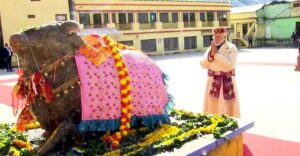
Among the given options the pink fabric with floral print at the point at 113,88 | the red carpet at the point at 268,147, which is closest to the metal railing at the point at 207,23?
the red carpet at the point at 268,147

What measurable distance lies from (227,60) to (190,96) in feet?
13.6

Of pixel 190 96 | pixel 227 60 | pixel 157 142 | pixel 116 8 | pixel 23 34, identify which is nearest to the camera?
pixel 23 34

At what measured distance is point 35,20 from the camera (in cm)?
2339

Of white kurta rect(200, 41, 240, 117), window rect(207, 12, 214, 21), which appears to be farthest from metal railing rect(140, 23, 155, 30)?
white kurta rect(200, 41, 240, 117)

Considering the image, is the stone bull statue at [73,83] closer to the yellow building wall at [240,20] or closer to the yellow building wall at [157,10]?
the yellow building wall at [157,10]

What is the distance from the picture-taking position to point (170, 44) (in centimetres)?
3058

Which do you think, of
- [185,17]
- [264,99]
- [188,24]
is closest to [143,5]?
[185,17]

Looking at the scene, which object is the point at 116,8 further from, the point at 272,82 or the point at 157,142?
the point at 157,142

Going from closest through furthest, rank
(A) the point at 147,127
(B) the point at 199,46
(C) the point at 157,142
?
1. (C) the point at 157,142
2. (A) the point at 147,127
3. (B) the point at 199,46

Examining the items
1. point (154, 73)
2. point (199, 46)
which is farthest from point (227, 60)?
point (199, 46)

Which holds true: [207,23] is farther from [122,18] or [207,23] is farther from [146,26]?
[122,18]

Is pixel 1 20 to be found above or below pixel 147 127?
above

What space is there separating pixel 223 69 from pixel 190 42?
2742 centimetres

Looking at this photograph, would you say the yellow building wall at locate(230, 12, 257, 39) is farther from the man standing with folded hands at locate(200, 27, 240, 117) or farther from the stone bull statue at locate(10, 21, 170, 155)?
the stone bull statue at locate(10, 21, 170, 155)
